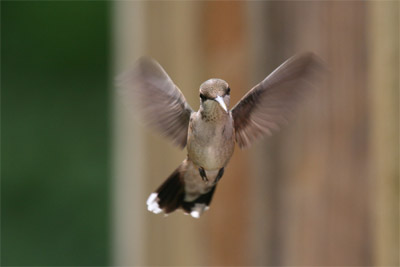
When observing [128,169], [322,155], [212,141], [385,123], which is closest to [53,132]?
[128,169]

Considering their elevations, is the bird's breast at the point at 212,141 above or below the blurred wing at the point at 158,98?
below

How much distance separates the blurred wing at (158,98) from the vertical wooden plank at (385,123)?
0.50 metres

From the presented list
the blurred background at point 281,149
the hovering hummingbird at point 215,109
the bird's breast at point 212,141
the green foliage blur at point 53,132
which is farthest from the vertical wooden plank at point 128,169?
the bird's breast at point 212,141

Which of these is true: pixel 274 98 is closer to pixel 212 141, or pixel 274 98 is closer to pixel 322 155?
pixel 212 141

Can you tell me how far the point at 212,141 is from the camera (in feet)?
2.71

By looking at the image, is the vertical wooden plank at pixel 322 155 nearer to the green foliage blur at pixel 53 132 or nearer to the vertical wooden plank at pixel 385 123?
the vertical wooden plank at pixel 385 123

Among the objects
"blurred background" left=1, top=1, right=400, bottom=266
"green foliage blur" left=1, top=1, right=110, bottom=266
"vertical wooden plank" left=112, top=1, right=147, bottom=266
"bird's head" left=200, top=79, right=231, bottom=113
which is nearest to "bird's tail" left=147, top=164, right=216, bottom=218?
"blurred background" left=1, top=1, right=400, bottom=266

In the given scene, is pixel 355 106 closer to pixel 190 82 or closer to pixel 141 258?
pixel 190 82

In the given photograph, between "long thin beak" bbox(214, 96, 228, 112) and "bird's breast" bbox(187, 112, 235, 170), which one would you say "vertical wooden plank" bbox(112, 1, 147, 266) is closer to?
"bird's breast" bbox(187, 112, 235, 170)

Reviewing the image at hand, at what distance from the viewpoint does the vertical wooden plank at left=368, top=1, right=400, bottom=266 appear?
4.18ft

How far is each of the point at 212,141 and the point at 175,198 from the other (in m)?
0.32

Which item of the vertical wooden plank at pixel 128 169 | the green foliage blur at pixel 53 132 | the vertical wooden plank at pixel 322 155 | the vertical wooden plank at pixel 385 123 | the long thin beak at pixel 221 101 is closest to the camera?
the long thin beak at pixel 221 101

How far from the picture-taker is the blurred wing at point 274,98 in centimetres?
79

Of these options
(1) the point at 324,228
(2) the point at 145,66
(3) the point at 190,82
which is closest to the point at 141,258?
(3) the point at 190,82
